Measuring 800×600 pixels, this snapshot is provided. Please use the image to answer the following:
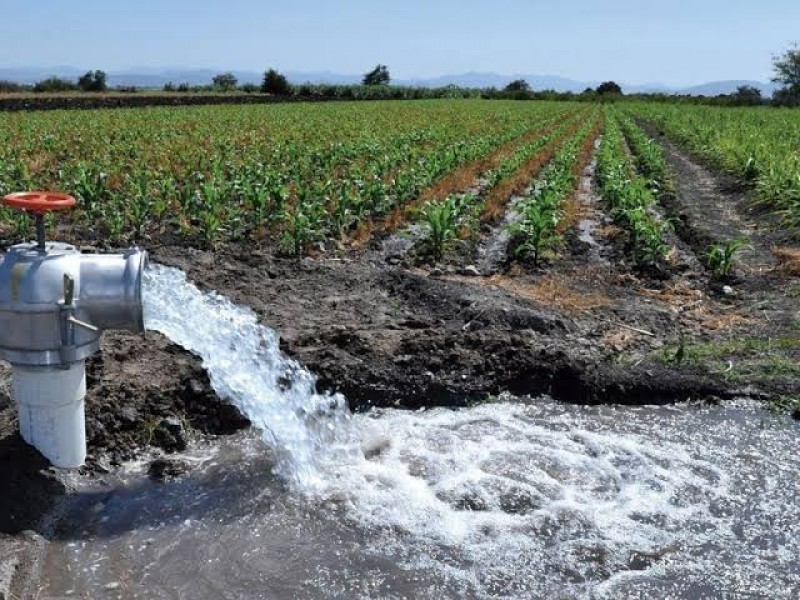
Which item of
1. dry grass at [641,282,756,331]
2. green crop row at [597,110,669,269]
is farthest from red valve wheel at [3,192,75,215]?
green crop row at [597,110,669,269]

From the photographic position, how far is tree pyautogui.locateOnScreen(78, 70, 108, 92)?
181 ft

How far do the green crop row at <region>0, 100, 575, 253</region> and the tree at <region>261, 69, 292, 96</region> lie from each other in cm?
2915

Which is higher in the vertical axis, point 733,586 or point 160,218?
point 160,218

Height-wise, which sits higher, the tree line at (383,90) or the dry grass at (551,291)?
the tree line at (383,90)

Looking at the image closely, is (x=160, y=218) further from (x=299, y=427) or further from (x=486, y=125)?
(x=486, y=125)

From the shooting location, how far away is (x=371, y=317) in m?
6.66

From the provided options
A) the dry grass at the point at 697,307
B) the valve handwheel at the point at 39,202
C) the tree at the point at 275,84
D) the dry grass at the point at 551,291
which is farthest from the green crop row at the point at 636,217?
the tree at the point at 275,84

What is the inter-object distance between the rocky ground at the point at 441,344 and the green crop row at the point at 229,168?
1218 mm

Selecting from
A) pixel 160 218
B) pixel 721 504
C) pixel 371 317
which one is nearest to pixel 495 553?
pixel 721 504

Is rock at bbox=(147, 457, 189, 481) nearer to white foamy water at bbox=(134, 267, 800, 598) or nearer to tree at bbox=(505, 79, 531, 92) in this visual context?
white foamy water at bbox=(134, 267, 800, 598)

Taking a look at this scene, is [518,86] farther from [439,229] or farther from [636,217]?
[439,229]

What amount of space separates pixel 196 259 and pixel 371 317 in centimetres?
234

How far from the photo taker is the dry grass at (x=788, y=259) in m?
8.38

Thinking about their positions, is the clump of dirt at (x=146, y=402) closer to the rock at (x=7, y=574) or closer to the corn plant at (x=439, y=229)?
the rock at (x=7, y=574)
